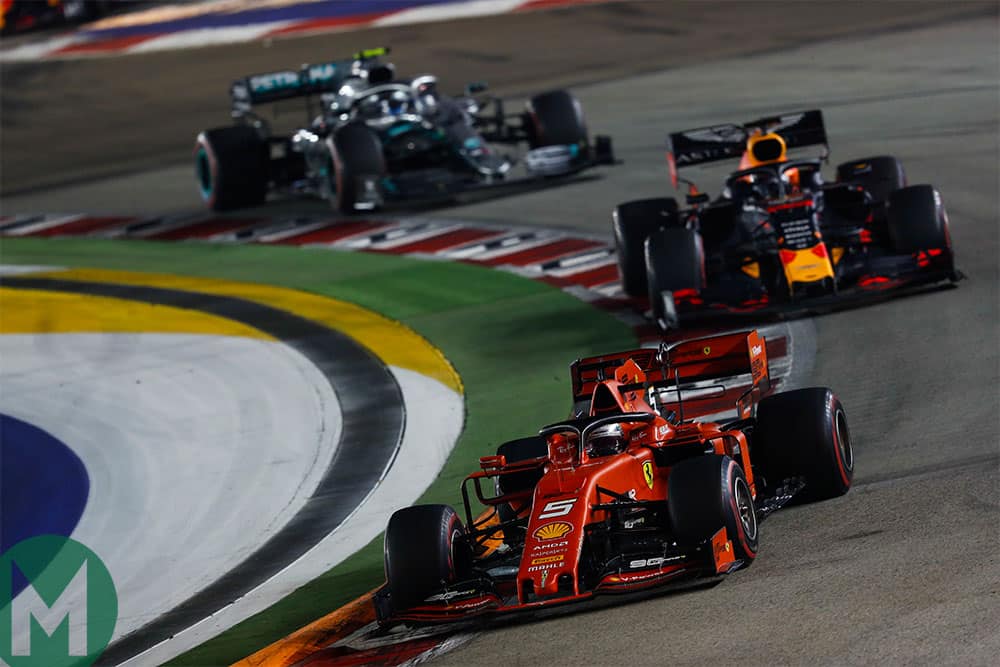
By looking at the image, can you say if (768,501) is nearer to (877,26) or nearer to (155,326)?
(155,326)

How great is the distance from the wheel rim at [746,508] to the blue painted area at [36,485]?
5690 millimetres

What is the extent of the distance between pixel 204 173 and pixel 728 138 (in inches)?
397

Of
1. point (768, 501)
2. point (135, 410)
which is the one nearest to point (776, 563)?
point (768, 501)

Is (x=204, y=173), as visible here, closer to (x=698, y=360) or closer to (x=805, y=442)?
(x=698, y=360)

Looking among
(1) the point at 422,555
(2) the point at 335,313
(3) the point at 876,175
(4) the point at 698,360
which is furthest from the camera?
(2) the point at 335,313

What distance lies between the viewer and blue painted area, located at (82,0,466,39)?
37.6 metres

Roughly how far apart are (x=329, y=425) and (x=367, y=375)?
1325 millimetres

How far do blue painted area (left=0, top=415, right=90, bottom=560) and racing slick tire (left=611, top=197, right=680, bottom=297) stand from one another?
5280 millimetres

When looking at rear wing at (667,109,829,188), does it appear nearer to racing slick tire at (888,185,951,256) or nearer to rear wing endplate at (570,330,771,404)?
racing slick tire at (888,185,951,256)

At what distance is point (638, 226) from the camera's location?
15648 mm

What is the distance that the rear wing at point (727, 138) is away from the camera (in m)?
15.6

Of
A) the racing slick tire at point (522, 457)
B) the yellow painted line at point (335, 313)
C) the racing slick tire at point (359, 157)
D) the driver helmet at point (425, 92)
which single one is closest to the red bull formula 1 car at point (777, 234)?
the yellow painted line at point (335, 313)

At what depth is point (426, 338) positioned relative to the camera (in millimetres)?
16188

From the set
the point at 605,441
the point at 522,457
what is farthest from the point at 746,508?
the point at 522,457
